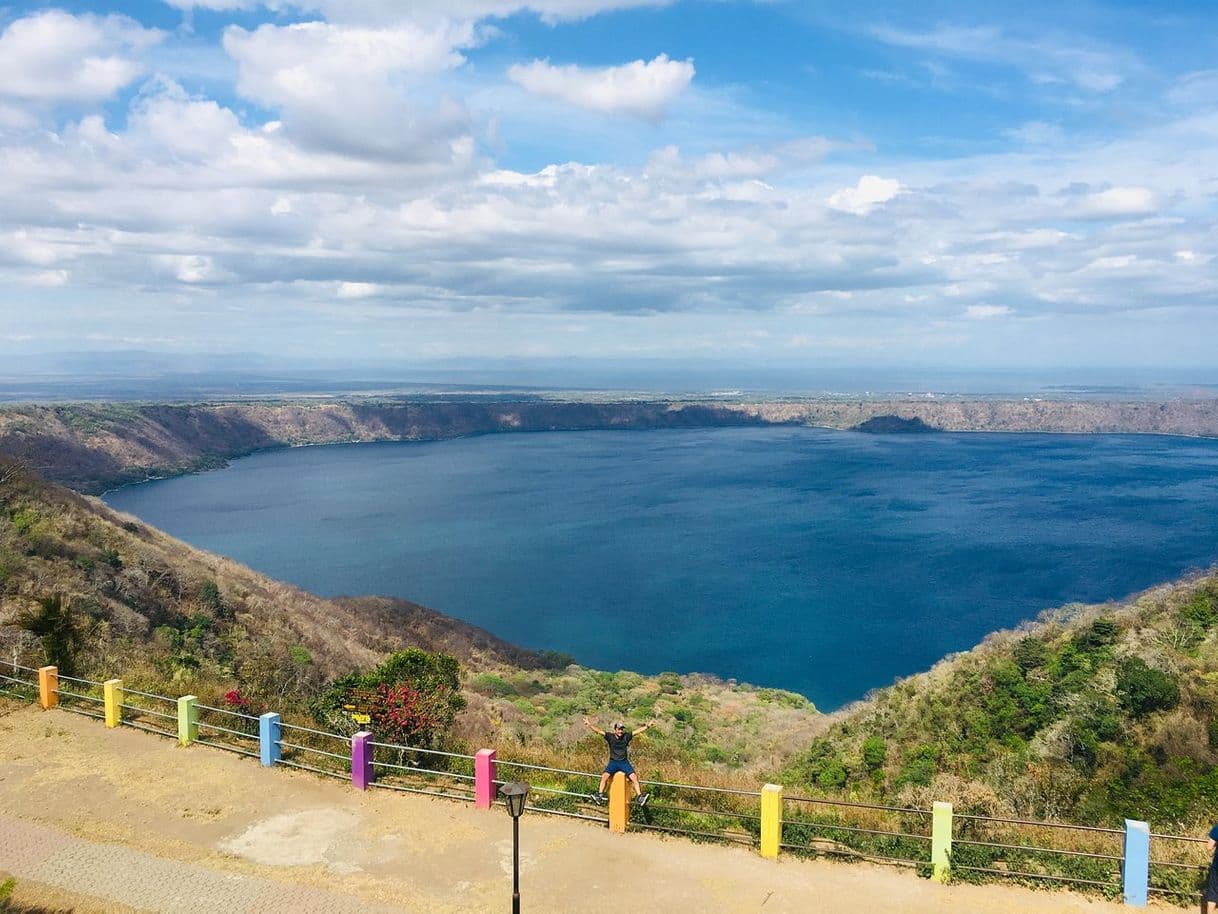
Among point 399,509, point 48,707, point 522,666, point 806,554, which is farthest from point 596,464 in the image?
point 48,707

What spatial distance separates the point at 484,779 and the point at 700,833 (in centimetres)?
296

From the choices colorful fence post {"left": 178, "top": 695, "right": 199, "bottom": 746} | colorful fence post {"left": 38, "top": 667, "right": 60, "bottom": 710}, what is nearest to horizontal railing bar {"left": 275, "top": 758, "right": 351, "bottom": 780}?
colorful fence post {"left": 178, "top": 695, "right": 199, "bottom": 746}

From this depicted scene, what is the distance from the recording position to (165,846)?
10672mm

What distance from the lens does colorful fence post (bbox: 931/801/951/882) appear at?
1000 centimetres

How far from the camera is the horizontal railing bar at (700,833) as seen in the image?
10.9m

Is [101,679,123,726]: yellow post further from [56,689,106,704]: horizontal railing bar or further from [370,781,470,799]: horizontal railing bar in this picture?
[370,781,470,799]: horizontal railing bar

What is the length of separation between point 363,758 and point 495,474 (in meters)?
103

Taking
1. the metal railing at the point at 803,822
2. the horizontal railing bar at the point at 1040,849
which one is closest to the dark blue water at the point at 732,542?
the metal railing at the point at 803,822

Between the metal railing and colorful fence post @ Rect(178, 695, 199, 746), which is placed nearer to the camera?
the metal railing

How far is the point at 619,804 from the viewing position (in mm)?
11125

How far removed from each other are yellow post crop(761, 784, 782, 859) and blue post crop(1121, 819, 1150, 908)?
3779 mm

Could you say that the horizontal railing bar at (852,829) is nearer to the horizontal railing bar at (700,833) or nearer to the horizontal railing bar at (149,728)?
the horizontal railing bar at (700,833)

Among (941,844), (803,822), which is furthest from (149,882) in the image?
(941,844)

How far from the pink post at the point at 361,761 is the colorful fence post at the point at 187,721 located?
316 cm
